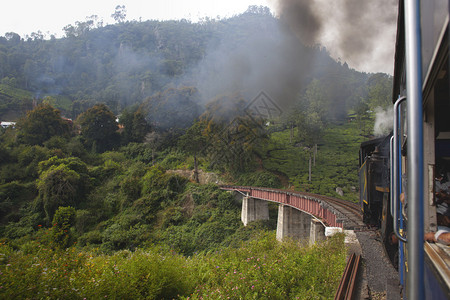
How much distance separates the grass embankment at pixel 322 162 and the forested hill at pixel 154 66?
6414mm

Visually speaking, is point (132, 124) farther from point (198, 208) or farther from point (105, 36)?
point (105, 36)

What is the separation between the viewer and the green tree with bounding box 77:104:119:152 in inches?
1657

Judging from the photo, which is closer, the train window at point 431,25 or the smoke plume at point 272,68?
the train window at point 431,25

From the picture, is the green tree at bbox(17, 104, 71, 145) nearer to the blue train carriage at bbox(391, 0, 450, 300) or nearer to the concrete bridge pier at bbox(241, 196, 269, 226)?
the concrete bridge pier at bbox(241, 196, 269, 226)

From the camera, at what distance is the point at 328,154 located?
33312 millimetres

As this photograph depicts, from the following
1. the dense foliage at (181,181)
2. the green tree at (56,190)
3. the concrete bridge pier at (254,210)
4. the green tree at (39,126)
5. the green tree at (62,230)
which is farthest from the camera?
the green tree at (39,126)

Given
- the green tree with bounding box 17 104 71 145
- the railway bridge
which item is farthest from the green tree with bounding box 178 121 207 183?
the green tree with bounding box 17 104 71 145

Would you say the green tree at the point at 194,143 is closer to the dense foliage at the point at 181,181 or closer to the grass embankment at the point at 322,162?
the dense foliage at the point at 181,181

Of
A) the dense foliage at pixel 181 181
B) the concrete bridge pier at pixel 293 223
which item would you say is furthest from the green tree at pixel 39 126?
the concrete bridge pier at pixel 293 223

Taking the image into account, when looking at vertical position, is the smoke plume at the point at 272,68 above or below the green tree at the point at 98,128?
above

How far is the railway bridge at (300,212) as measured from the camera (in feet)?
38.8

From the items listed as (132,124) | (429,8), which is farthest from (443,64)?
(132,124)

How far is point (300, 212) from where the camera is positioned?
57.3 feet

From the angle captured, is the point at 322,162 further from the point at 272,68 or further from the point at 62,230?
the point at 62,230
